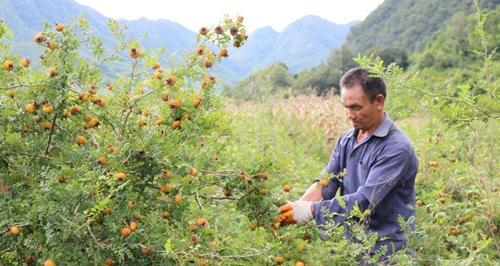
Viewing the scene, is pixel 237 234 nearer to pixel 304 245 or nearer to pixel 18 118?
pixel 304 245

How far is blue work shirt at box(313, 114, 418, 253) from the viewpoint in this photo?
2.47m

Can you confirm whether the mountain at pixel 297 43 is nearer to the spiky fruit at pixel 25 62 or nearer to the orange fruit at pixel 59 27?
the spiky fruit at pixel 25 62

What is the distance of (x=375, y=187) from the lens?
2428 millimetres

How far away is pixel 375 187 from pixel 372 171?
0.18 m

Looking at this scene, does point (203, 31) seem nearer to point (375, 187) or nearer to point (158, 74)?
point (158, 74)

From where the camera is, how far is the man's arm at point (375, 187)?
7.93 ft

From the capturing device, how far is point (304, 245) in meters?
1.93

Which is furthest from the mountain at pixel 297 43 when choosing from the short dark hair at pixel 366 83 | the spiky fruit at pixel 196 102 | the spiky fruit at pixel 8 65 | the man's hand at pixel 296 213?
the spiky fruit at pixel 8 65

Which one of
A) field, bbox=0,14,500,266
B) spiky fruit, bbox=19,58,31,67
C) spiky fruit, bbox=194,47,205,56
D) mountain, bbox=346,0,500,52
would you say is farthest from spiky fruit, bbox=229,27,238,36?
mountain, bbox=346,0,500,52

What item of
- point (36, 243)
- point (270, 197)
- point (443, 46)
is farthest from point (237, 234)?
point (443, 46)

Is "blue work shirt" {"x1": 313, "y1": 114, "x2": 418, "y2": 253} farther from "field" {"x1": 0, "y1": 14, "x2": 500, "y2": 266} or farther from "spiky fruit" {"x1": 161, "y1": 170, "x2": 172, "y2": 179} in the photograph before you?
"spiky fruit" {"x1": 161, "y1": 170, "x2": 172, "y2": 179}

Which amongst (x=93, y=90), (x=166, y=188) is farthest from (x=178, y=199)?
(x=93, y=90)

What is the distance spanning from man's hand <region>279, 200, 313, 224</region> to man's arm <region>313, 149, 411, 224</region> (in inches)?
1.8

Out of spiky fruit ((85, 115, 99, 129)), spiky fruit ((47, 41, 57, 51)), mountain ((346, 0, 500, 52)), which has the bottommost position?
mountain ((346, 0, 500, 52))
